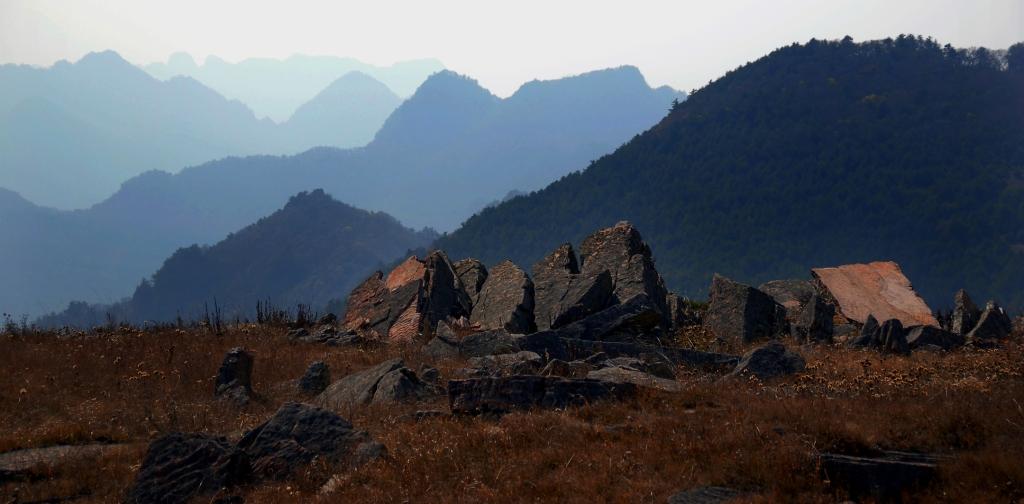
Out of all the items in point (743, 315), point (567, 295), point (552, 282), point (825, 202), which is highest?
point (552, 282)

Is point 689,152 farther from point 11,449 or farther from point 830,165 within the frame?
point 11,449

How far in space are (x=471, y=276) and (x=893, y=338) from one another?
12251 millimetres

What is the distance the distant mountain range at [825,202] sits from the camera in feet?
503

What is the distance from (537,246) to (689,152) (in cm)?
5009

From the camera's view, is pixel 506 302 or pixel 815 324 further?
pixel 506 302

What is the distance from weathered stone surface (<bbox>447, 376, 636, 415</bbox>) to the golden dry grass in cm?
37

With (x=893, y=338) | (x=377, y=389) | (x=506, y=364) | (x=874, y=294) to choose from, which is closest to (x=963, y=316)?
(x=874, y=294)

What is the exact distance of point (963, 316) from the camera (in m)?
19.9

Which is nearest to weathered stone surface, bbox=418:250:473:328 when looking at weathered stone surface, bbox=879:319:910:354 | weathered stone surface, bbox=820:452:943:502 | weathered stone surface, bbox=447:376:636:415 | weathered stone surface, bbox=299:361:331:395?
weathered stone surface, bbox=299:361:331:395

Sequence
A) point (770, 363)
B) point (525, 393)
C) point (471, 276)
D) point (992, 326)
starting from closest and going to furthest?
point (525, 393) < point (770, 363) < point (992, 326) < point (471, 276)

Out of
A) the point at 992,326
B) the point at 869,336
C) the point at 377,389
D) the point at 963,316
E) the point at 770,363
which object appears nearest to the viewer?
the point at 377,389

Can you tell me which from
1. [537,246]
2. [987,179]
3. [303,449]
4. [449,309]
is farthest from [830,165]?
[303,449]

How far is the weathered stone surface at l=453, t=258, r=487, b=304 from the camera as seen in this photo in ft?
77.0

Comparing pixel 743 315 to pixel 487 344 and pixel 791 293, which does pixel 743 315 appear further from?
pixel 791 293
